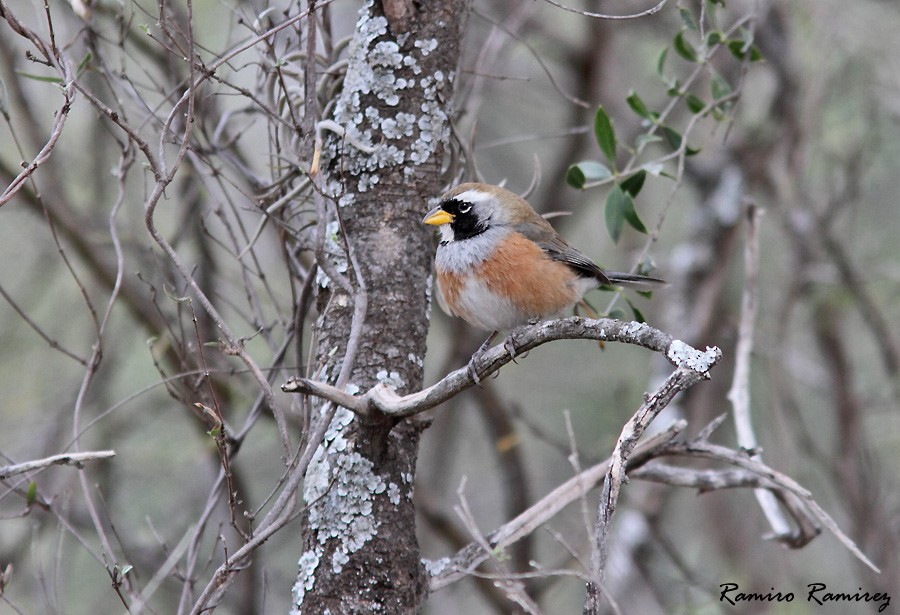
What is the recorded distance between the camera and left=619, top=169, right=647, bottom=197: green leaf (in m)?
3.92

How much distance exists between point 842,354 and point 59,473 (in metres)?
6.28

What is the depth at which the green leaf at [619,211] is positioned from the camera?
385cm

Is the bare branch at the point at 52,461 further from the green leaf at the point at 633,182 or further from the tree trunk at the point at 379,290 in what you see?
the green leaf at the point at 633,182

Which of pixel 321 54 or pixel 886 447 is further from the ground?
pixel 321 54

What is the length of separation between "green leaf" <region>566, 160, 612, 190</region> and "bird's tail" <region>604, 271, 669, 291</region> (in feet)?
1.35

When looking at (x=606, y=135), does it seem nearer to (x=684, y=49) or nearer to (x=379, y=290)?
(x=684, y=49)

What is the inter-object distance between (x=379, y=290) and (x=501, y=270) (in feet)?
3.11

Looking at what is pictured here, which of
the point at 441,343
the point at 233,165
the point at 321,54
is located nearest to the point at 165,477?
the point at 441,343

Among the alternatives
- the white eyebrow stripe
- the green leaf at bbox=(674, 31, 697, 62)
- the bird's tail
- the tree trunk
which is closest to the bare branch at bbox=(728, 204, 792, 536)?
the bird's tail

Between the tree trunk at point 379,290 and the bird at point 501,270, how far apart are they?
1.97 ft

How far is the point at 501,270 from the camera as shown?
13.0 ft

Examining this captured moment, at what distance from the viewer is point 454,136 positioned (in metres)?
3.74

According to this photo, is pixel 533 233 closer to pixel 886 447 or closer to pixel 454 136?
pixel 454 136

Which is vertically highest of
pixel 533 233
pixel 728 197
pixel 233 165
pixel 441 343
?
pixel 441 343
